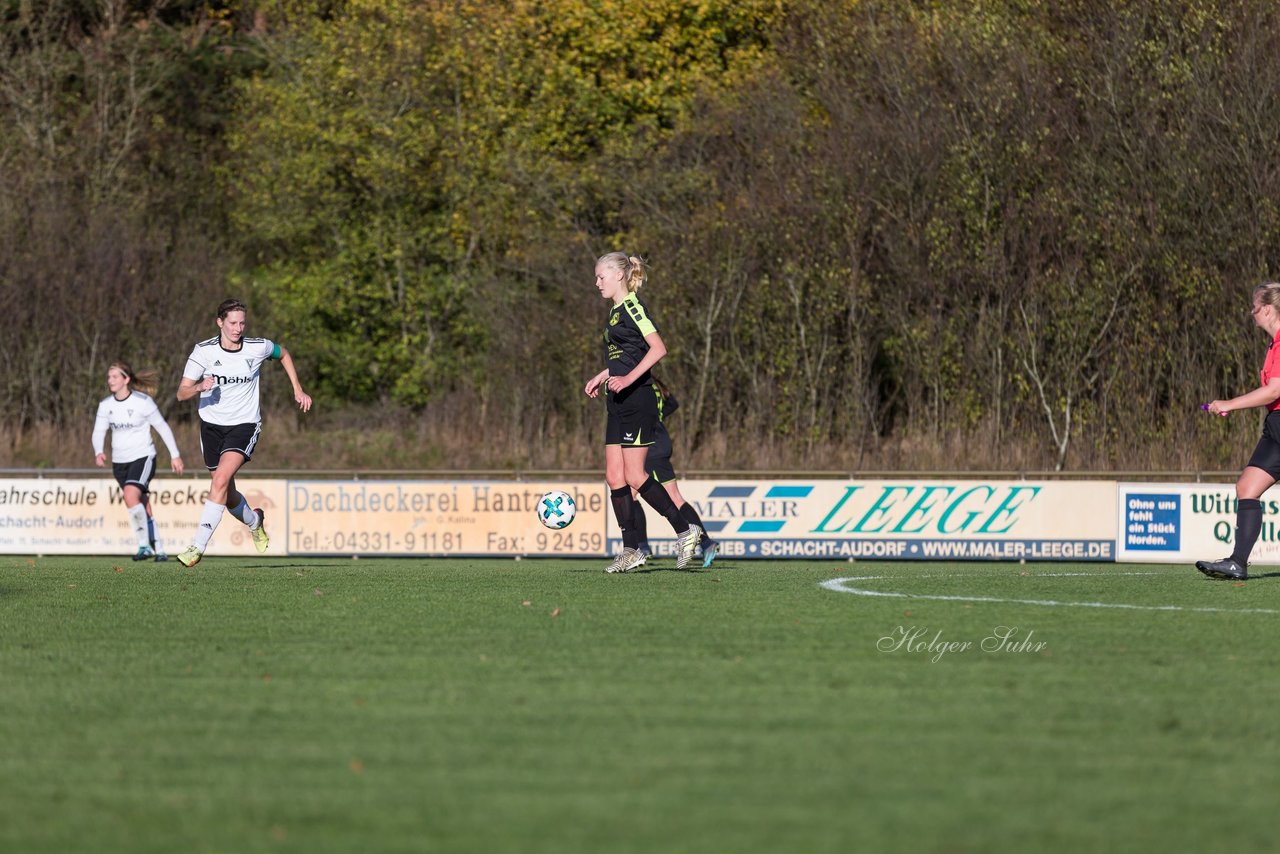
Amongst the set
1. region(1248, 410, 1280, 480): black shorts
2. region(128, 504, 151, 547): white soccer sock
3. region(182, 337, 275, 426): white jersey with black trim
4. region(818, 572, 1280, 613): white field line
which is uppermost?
region(182, 337, 275, 426): white jersey with black trim

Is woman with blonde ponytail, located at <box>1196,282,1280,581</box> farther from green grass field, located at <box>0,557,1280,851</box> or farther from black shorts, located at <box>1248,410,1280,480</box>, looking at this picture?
green grass field, located at <box>0,557,1280,851</box>

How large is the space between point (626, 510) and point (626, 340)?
1.24 meters

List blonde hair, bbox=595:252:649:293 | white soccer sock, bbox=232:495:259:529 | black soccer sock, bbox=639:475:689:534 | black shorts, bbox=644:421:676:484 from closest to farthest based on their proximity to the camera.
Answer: blonde hair, bbox=595:252:649:293, black soccer sock, bbox=639:475:689:534, black shorts, bbox=644:421:676:484, white soccer sock, bbox=232:495:259:529

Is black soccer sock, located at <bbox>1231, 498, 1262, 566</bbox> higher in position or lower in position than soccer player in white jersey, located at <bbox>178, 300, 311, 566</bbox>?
lower

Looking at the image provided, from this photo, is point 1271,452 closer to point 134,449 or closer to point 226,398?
point 226,398

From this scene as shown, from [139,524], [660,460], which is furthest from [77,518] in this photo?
[660,460]

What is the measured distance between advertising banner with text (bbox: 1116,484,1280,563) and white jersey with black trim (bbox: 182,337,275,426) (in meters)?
8.86

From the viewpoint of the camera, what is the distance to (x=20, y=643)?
326 inches

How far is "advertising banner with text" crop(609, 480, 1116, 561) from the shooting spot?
1745cm

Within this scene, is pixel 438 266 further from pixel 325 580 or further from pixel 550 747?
pixel 550 747

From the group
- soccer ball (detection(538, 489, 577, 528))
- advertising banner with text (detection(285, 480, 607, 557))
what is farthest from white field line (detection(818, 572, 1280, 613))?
advertising banner with text (detection(285, 480, 607, 557))

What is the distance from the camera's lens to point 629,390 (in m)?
12.1

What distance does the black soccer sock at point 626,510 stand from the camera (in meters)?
12.3

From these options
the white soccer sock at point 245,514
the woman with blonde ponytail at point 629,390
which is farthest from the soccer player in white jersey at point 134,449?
the woman with blonde ponytail at point 629,390
